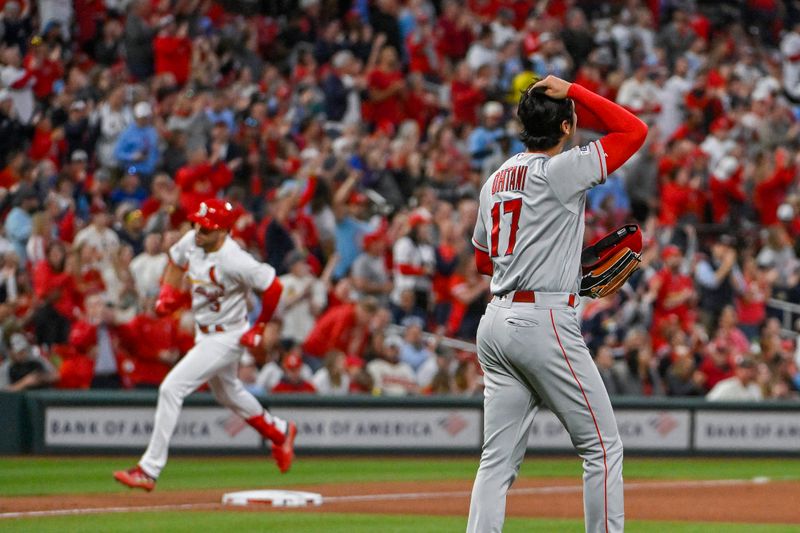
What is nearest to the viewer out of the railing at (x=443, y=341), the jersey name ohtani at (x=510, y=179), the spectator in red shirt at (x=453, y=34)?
the jersey name ohtani at (x=510, y=179)

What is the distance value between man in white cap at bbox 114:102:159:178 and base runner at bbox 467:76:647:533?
1099 cm

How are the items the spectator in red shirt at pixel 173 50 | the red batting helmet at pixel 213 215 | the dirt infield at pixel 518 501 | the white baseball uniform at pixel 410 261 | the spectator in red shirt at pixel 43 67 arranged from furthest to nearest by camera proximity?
1. the spectator in red shirt at pixel 173 50
2. the spectator in red shirt at pixel 43 67
3. the white baseball uniform at pixel 410 261
4. the red batting helmet at pixel 213 215
5. the dirt infield at pixel 518 501

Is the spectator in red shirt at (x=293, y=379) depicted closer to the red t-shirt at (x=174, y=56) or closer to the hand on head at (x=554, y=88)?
the red t-shirt at (x=174, y=56)

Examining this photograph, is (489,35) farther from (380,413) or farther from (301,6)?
(380,413)

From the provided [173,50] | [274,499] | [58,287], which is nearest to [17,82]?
[173,50]

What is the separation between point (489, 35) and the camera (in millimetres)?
21266

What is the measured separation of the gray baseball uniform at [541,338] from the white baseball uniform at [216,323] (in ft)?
14.8

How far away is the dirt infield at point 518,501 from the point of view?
9.70 metres

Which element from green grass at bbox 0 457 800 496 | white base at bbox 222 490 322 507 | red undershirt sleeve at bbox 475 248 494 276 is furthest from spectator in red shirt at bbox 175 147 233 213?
red undershirt sleeve at bbox 475 248 494 276

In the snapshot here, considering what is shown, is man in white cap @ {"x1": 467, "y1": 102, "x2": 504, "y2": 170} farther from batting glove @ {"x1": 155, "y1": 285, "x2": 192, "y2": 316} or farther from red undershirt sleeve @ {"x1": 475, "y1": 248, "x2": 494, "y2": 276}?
red undershirt sleeve @ {"x1": 475, "y1": 248, "x2": 494, "y2": 276}

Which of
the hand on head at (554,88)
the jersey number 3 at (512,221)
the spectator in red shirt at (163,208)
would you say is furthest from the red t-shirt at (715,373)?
the hand on head at (554,88)

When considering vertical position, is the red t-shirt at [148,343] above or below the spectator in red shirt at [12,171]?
below

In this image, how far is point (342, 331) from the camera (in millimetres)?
15031

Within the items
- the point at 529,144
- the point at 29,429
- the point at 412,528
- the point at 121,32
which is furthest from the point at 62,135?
the point at 529,144
